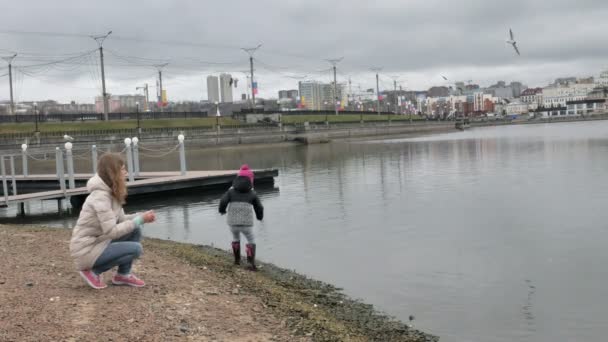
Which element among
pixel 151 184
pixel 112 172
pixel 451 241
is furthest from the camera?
pixel 151 184

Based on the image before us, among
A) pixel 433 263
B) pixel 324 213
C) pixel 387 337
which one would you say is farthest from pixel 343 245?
pixel 387 337

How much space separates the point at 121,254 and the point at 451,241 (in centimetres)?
1037

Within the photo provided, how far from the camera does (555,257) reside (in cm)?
1434

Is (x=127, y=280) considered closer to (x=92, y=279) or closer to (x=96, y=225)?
(x=92, y=279)

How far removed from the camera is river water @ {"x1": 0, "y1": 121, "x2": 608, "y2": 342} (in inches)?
417

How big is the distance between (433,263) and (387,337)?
16.9 ft

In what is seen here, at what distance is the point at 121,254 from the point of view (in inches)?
332

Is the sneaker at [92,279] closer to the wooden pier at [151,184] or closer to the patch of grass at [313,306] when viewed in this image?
the patch of grass at [313,306]

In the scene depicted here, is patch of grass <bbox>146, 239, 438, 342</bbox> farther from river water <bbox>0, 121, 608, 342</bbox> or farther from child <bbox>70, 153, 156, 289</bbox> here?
child <bbox>70, 153, 156, 289</bbox>

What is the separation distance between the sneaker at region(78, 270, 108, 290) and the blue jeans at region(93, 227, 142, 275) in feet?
0.24

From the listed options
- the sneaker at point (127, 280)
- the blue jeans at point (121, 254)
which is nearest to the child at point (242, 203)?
the sneaker at point (127, 280)

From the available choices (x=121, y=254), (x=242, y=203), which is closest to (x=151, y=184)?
(x=242, y=203)

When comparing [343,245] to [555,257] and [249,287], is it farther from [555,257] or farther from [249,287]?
[249,287]

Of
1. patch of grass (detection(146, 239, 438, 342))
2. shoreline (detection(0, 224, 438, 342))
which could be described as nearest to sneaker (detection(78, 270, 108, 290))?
shoreline (detection(0, 224, 438, 342))
